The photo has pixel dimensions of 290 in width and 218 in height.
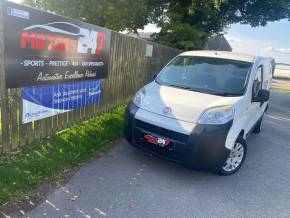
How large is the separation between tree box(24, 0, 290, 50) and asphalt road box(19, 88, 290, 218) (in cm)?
912

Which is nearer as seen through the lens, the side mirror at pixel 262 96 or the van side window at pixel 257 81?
the side mirror at pixel 262 96

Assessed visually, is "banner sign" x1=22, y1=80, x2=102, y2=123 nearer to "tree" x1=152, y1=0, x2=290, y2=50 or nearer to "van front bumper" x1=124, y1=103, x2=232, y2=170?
"van front bumper" x1=124, y1=103, x2=232, y2=170

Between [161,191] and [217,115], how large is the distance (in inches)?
52.9

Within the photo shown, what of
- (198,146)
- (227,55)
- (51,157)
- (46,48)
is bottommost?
(51,157)

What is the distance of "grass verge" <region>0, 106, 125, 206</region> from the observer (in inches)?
137

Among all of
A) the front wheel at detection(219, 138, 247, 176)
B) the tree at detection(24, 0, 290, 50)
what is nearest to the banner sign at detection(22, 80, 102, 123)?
the front wheel at detection(219, 138, 247, 176)

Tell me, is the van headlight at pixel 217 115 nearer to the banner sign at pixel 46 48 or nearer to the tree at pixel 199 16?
the banner sign at pixel 46 48

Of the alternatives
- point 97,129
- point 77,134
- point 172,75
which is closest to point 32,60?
point 77,134

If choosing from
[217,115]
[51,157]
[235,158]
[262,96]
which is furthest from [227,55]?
[51,157]

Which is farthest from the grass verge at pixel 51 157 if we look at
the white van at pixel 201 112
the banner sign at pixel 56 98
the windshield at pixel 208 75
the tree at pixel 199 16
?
the tree at pixel 199 16

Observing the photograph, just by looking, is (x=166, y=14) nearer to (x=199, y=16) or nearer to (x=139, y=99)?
(x=199, y=16)

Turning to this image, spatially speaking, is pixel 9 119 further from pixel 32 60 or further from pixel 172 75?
pixel 172 75

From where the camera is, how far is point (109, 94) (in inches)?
266

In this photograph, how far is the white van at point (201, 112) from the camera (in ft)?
13.2
